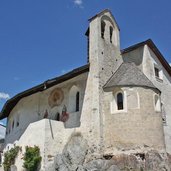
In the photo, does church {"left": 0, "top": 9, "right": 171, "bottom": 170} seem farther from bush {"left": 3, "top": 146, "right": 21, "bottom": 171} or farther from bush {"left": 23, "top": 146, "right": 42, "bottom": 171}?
bush {"left": 3, "top": 146, "right": 21, "bottom": 171}

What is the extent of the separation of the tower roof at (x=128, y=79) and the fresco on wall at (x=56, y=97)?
14.6 feet

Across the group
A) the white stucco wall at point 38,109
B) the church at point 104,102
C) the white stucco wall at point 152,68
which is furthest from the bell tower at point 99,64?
the white stucco wall at point 152,68

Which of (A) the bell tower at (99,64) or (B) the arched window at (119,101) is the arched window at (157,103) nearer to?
(B) the arched window at (119,101)

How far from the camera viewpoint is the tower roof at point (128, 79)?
20.3 meters

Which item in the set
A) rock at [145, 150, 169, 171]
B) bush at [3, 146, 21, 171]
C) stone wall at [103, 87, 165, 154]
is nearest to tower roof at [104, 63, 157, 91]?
stone wall at [103, 87, 165, 154]

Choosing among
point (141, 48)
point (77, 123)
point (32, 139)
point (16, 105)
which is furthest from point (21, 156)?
point (141, 48)

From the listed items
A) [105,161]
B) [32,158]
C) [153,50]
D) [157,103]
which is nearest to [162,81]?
[153,50]

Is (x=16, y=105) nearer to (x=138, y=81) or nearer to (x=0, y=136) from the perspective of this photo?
(x=138, y=81)

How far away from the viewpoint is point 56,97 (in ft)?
78.4

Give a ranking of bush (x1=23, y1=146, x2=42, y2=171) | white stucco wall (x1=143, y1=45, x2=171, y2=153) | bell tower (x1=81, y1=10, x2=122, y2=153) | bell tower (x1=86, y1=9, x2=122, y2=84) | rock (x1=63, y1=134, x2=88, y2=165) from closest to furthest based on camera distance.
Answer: rock (x1=63, y1=134, x2=88, y2=165), bell tower (x1=81, y1=10, x2=122, y2=153), bush (x1=23, y1=146, x2=42, y2=171), bell tower (x1=86, y1=9, x2=122, y2=84), white stucco wall (x1=143, y1=45, x2=171, y2=153)

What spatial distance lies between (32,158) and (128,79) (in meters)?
8.56

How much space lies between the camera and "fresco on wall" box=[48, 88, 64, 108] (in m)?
23.6

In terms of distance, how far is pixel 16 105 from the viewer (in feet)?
90.4

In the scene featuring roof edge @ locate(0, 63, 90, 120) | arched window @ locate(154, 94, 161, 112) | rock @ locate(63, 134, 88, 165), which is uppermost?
roof edge @ locate(0, 63, 90, 120)
